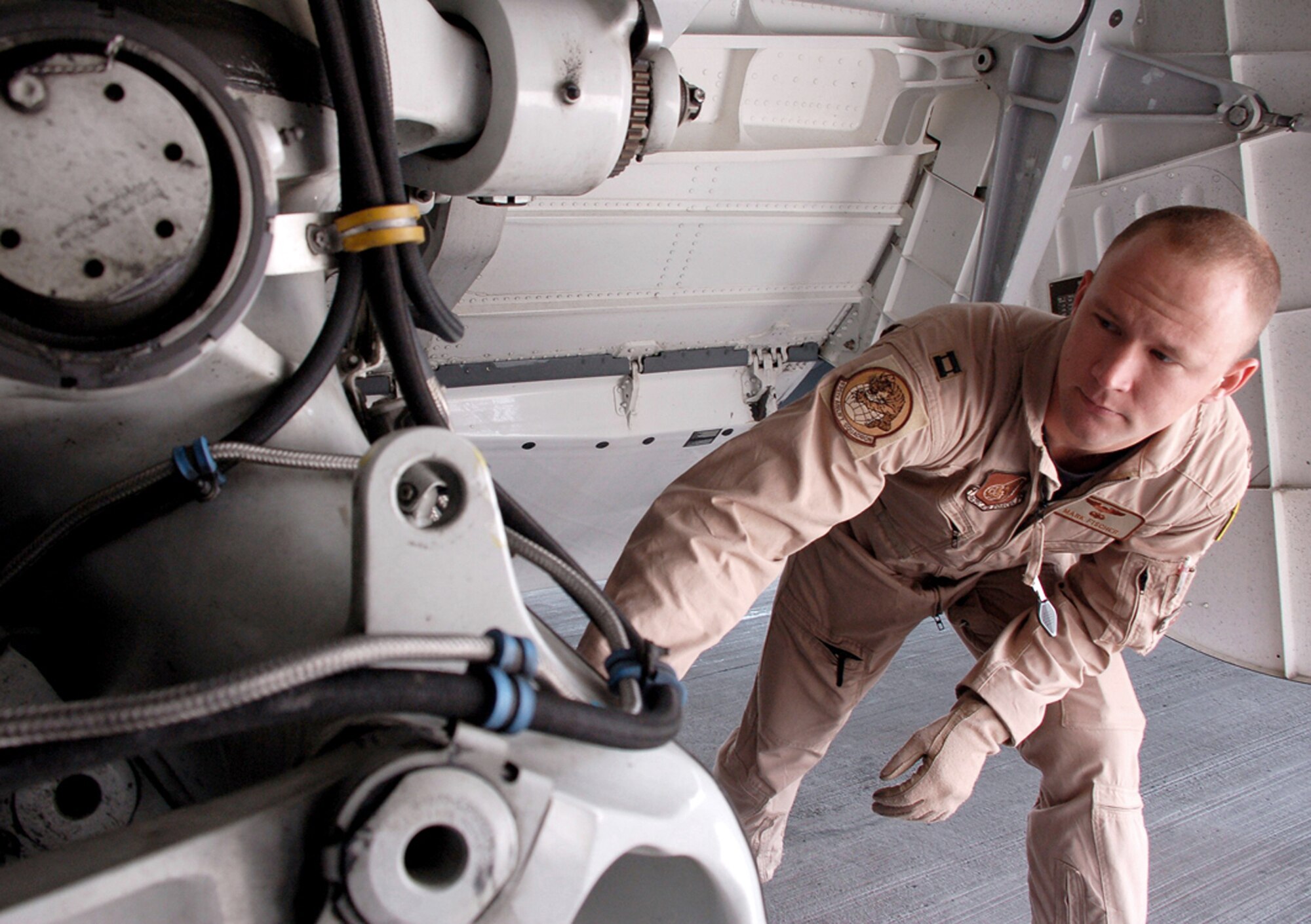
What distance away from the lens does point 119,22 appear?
598mm

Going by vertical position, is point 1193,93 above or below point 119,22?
below

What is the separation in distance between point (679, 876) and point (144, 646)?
0.46 m

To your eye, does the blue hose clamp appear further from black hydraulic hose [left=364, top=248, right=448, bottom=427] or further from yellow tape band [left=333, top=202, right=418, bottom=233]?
yellow tape band [left=333, top=202, right=418, bottom=233]

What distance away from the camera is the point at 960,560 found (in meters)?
2.00

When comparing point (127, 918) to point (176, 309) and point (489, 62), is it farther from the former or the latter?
point (489, 62)

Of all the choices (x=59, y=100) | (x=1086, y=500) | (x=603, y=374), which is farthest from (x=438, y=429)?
(x=603, y=374)

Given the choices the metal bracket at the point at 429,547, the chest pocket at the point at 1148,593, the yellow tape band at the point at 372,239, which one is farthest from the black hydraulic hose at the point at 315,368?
the chest pocket at the point at 1148,593

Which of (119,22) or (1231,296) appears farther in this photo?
(1231,296)

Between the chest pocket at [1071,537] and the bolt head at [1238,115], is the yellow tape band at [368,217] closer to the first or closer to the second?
the chest pocket at [1071,537]

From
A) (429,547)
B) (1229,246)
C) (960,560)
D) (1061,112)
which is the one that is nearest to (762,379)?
(1061,112)

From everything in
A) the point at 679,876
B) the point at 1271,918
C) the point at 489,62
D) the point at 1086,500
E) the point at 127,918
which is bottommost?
the point at 1271,918

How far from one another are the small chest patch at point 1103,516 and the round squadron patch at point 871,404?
50cm

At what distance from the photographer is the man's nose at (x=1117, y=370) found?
1.53m

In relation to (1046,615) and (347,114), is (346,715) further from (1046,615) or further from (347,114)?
(1046,615)
